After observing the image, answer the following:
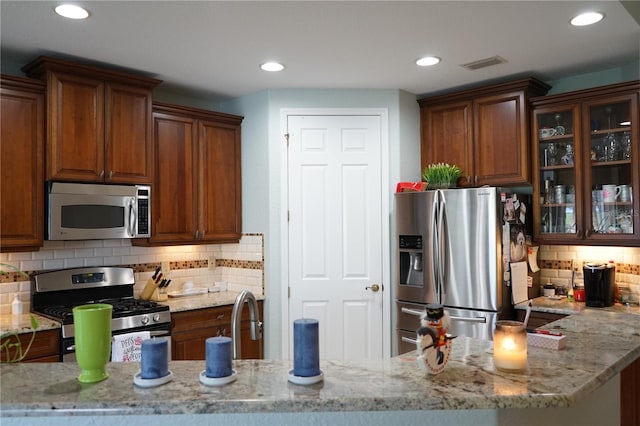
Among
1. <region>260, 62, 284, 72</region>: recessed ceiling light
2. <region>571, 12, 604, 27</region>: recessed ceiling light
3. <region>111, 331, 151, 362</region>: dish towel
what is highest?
<region>571, 12, 604, 27</region>: recessed ceiling light

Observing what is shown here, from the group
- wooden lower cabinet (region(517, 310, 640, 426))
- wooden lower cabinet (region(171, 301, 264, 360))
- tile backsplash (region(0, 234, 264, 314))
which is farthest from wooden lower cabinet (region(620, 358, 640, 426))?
tile backsplash (region(0, 234, 264, 314))

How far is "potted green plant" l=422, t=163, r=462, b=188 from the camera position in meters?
3.89

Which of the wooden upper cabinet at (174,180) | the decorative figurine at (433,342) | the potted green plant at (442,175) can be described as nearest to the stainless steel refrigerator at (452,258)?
the potted green plant at (442,175)

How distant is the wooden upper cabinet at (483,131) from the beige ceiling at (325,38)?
152mm

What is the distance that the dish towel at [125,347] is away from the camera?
3.12 metres

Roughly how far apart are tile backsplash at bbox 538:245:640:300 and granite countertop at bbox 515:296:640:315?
8.7 inches

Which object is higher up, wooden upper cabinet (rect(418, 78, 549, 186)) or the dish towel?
wooden upper cabinet (rect(418, 78, 549, 186))

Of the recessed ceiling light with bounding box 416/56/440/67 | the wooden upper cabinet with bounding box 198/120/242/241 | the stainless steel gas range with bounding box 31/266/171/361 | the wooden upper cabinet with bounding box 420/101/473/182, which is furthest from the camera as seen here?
the wooden upper cabinet with bounding box 198/120/242/241

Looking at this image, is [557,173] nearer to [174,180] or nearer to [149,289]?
[174,180]

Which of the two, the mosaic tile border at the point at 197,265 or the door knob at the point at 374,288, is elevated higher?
the mosaic tile border at the point at 197,265

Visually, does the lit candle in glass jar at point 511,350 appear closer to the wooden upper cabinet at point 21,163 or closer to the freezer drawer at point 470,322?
the freezer drawer at point 470,322

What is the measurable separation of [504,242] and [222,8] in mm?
2287

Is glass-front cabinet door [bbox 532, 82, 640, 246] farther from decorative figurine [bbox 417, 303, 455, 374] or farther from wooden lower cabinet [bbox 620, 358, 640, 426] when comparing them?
decorative figurine [bbox 417, 303, 455, 374]

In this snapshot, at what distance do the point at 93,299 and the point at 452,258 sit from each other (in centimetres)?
256
